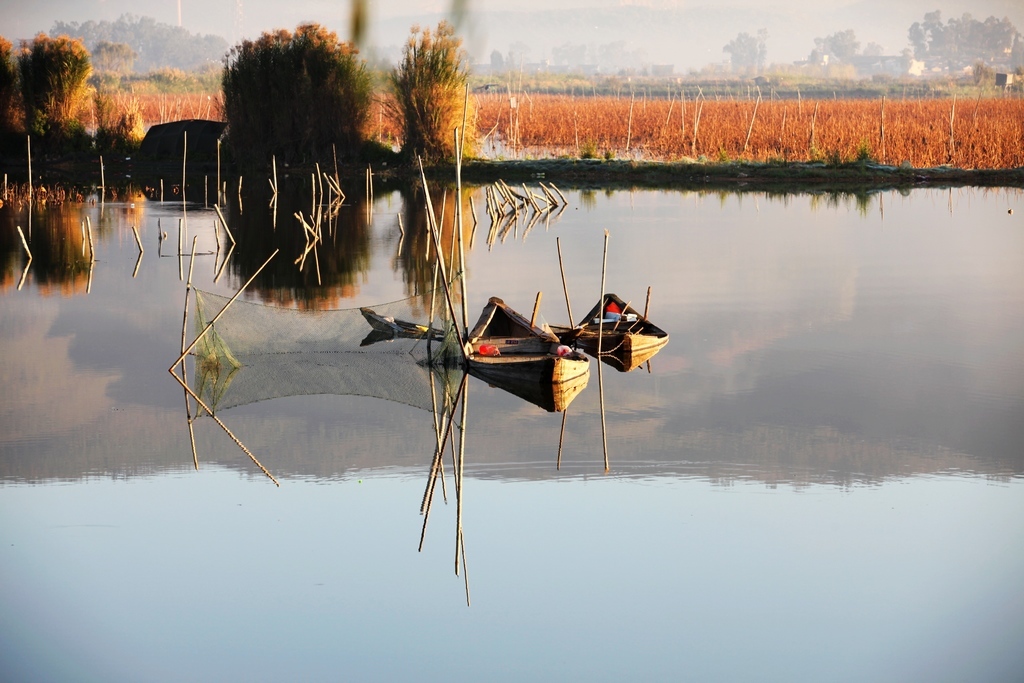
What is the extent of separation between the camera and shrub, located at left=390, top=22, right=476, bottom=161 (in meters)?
27.3

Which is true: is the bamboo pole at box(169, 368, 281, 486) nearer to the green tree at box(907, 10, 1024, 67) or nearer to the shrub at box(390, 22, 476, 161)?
the shrub at box(390, 22, 476, 161)

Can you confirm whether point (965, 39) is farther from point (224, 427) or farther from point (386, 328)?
point (224, 427)

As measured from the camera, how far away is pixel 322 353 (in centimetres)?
1013

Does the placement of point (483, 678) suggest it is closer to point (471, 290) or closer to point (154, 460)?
point (154, 460)

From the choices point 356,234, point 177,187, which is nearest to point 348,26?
point 177,187

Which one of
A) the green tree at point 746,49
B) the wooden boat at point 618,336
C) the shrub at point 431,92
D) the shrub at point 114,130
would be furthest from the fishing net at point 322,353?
the green tree at point 746,49

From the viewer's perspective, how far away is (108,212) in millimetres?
21000

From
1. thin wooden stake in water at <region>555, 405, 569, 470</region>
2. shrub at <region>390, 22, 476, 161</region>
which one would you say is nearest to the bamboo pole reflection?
thin wooden stake in water at <region>555, 405, 569, 470</region>

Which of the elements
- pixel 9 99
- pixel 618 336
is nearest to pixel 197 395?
pixel 618 336

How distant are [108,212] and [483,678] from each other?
1736cm

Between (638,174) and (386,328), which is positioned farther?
(638,174)

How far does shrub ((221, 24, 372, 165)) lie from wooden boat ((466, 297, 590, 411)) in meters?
19.4

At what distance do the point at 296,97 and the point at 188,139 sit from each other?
8.96ft

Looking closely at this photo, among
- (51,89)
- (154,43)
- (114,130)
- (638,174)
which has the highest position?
(154,43)
